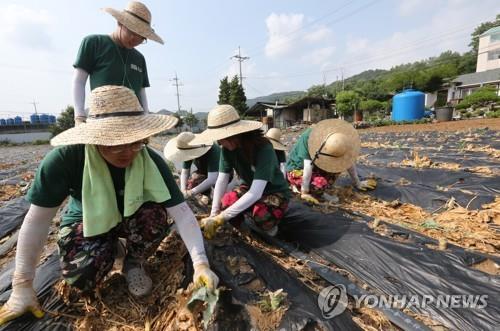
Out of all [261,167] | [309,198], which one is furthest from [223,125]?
[309,198]

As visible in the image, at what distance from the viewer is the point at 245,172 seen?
83.6 inches

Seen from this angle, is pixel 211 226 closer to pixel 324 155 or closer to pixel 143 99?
pixel 143 99

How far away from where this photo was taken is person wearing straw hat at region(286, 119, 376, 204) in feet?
8.68

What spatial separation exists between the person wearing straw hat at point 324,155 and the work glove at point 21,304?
212cm

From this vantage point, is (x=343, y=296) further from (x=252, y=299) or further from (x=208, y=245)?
(x=208, y=245)

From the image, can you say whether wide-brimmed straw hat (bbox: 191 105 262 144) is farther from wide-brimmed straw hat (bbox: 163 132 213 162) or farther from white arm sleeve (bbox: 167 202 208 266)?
wide-brimmed straw hat (bbox: 163 132 213 162)

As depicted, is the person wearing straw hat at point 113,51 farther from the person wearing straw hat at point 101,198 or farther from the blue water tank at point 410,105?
the blue water tank at point 410,105

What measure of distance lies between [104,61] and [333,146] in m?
2.03

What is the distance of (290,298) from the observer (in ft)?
3.70

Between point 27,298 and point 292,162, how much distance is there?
261 cm

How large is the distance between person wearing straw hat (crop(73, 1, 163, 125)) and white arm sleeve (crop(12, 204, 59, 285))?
2.48 feet

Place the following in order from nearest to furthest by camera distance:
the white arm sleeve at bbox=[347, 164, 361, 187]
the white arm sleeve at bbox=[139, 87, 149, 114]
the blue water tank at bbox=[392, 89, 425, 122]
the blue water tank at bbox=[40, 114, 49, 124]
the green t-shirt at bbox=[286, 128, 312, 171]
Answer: the white arm sleeve at bbox=[139, 87, 149, 114]
the green t-shirt at bbox=[286, 128, 312, 171]
the white arm sleeve at bbox=[347, 164, 361, 187]
the blue water tank at bbox=[392, 89, 425, 122]
the blue water tank at bbox=[40, 114, 49, 124]

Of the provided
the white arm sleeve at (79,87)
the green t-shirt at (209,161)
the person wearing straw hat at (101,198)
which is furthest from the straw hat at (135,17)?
the green t-shirt at (209,161)

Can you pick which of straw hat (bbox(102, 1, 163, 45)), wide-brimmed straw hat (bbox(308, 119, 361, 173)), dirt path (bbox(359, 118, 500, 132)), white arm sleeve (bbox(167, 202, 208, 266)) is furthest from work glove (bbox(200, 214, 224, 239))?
dirt path (bbox(359, 118, 500, 132))
